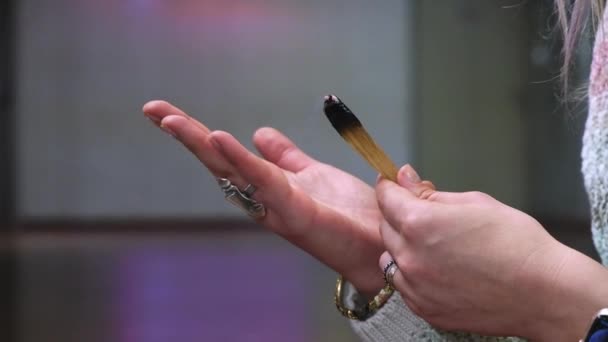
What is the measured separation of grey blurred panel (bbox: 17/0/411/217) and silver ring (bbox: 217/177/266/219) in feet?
16.4

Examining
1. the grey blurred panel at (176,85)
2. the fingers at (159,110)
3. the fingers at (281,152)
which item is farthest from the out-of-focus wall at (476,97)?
the fingers at (159,110)

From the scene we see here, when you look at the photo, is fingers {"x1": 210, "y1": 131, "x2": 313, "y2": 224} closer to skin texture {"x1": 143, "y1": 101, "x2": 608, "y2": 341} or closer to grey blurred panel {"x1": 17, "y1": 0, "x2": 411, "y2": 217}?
skin texture {"x1": 143, "y1": 101, "x2": 608, "y2": 341}

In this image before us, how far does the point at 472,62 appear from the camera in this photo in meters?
5.11

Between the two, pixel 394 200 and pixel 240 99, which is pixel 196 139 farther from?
pixel 240 99

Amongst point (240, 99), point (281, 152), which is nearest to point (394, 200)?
point (281, 152)

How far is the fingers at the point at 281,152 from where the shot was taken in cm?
81

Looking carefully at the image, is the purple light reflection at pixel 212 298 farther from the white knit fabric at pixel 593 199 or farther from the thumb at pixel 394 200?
the thumb at pixel 394 200

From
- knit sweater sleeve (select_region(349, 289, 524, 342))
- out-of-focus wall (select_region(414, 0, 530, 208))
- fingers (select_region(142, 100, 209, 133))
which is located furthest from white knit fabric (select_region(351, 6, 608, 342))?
out-of-focus wall (select_region(414, 0, 530, 208))

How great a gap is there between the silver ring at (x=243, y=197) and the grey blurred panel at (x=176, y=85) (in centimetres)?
501

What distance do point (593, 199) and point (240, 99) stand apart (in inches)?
202

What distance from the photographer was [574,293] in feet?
1.61

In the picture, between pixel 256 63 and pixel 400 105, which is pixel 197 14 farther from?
pixel 400 105

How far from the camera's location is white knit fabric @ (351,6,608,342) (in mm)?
613

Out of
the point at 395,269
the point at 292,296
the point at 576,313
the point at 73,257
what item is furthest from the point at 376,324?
the point at 73,257
